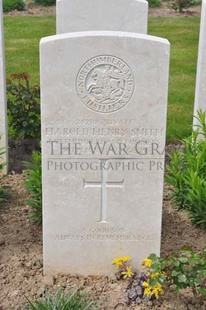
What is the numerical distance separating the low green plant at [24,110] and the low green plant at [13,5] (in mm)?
7992

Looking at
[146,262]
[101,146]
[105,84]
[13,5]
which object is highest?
[105,84]

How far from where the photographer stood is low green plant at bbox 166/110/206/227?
4.61 metres

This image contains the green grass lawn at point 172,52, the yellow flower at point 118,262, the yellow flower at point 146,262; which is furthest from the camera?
Answer: the green grass lawn at point 172,52

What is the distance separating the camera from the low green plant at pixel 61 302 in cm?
354

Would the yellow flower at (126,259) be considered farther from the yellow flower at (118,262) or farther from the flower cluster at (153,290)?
the flower cluster at (153,290)

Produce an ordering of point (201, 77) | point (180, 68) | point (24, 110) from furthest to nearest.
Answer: point (180, 68), point (24, 110), point (201, 77)

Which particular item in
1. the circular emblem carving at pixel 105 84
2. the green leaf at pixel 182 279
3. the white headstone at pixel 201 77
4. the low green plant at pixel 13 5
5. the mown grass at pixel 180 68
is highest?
the circular emblem carving at pixel 105 84

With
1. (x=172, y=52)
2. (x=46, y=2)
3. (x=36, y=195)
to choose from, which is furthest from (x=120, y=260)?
(x=46, y=2)

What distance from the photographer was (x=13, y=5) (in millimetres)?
13727

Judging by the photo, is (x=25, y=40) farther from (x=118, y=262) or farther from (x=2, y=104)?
(x=118, y=262)

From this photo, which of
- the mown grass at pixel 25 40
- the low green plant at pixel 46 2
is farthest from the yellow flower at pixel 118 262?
the low green plant at pixel 46 2

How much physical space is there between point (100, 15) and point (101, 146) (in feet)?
7.55

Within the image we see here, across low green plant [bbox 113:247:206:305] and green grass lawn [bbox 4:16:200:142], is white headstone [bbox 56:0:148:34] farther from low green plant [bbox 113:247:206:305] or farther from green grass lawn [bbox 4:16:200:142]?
low green plant [bbox 113:247:206:305]

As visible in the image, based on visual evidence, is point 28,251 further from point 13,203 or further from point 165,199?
point 165,199
